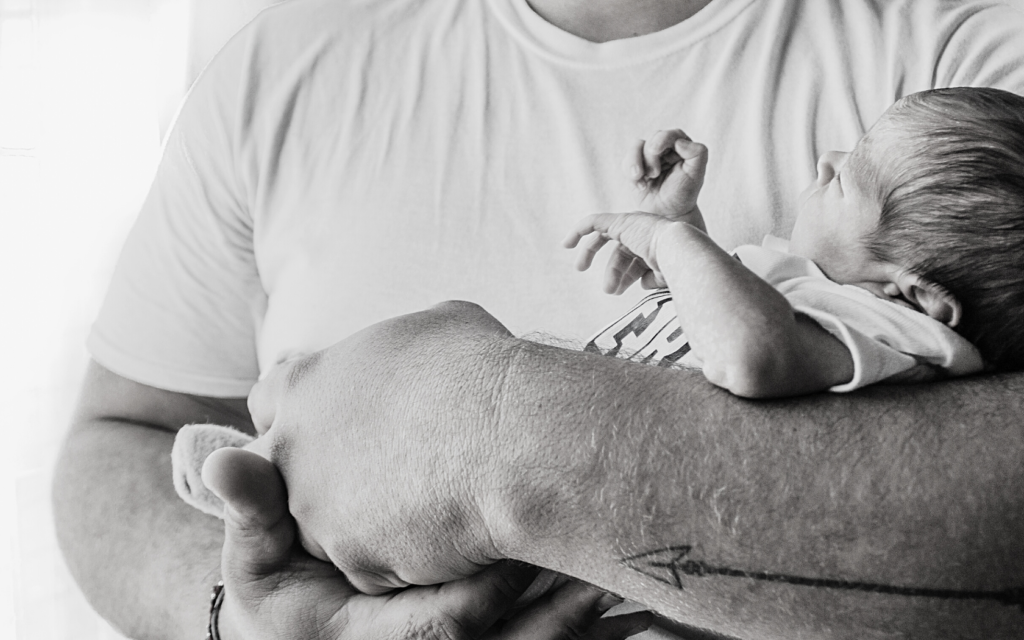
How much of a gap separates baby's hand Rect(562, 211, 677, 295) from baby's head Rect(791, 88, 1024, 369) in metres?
0.25

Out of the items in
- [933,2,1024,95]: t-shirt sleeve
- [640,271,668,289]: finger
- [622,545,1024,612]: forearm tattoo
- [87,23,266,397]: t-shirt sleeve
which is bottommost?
[87,23,266,397]: t-shirt sleeve

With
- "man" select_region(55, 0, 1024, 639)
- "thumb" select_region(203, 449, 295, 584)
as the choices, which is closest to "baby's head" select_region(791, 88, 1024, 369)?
"man" select_region(55, 0, 1024, 639)

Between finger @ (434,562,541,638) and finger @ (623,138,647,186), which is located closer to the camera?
finger @ (434,562,541,638)

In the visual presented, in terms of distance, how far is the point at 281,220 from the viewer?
150 centimetres

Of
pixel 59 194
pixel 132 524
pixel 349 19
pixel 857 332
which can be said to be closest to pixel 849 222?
pixel 857 332

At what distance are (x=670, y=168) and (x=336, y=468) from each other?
655 mm

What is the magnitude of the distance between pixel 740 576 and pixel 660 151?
0.62 meters

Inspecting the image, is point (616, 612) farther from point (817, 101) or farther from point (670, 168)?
point (817, 101)

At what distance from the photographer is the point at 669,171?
1240 millimetres

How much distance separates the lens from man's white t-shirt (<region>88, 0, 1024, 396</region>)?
4.39 ft

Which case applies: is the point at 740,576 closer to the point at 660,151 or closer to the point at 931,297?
the point at 931,297

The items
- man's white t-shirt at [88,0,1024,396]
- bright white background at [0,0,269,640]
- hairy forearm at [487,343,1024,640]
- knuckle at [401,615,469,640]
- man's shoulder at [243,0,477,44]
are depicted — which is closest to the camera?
hairy forearm at [487,343,1024,640]

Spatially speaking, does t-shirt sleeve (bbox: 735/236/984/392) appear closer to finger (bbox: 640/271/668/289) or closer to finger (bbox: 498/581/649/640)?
finger (bbox: 640/271/668/289)

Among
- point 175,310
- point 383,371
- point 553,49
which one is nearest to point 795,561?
point 383,371
